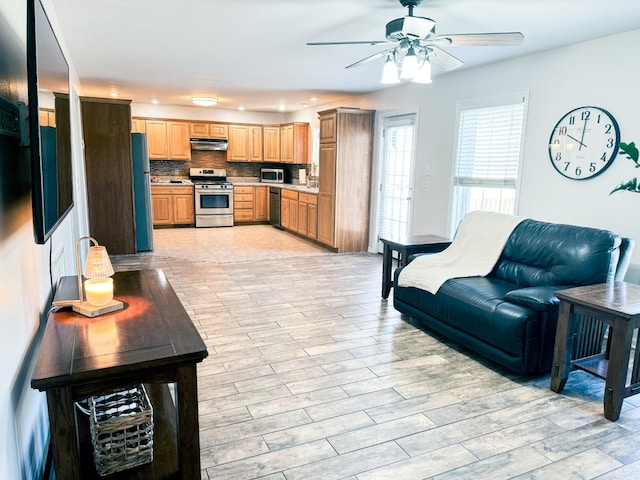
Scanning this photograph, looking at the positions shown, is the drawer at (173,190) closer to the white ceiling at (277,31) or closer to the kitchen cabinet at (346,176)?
the white ceiling at (277,31)

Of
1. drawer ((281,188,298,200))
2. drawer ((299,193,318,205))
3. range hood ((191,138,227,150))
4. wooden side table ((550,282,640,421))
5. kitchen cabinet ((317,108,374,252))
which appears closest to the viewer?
wooden side table ((550,282,640,421))

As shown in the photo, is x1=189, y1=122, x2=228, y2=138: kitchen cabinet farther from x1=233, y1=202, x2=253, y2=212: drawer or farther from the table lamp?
the table lamp

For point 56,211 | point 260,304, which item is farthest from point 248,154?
point 56,211

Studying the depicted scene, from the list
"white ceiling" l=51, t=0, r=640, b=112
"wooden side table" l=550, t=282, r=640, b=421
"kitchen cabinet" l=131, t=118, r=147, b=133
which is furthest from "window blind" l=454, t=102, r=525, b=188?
"kitchen cabinet" l=131, t=118, r=147, b=133

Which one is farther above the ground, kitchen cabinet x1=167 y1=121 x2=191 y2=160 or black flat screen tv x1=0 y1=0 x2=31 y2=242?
kitchen cabinet x1=167 y1=121 x2=191 y2=160

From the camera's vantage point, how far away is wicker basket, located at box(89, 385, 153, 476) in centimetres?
161

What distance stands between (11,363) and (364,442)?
61.9 inches

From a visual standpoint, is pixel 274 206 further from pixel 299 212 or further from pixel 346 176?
pixel 346 176

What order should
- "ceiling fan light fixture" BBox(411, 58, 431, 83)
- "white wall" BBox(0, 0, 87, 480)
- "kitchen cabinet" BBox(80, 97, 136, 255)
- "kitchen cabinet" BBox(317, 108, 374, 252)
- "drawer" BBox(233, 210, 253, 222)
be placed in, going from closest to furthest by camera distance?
"white wall" BBox(0, 0, 87, 480) → "ceiling fan light fixture" BBox(411, 58, 431, 83) → "kitchen cabinet" BBox(80, 97, 136, 255) → "kitchen cabinet" BBox(317, 108, 374, 252) → "drawer" BBox(233, 210, 253, 222)

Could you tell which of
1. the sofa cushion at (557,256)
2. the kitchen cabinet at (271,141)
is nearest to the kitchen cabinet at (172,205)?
the kitchen cabinet at (271,141)

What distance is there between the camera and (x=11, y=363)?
137 centimetres

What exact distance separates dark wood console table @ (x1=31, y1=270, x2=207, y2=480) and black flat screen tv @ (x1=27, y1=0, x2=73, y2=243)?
0.38 m

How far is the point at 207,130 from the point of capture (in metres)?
9.30

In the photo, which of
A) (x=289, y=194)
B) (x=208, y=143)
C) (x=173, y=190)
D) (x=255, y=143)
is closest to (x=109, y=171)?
(x=173, y=190)
